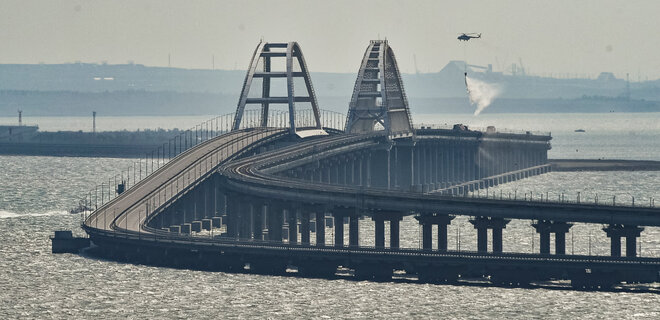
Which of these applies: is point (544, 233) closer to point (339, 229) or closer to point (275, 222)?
point (339, 229)

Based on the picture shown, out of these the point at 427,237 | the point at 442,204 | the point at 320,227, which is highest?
the point at 442,204

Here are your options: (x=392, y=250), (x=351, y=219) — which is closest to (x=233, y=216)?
→ (x=351, y=219)

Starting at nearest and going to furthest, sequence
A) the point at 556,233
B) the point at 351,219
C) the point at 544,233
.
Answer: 1. the point at 556,233
2. the point at 544,233
3. the point at 351,219

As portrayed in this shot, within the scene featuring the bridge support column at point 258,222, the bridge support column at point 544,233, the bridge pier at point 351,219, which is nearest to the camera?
the bridge support column at point 544,233

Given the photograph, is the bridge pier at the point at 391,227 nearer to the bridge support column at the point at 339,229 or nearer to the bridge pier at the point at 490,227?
the bridge support column at the point at 339,229

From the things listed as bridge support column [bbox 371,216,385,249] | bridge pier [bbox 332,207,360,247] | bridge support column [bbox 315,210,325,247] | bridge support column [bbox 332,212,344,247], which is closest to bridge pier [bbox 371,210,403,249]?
bridge support column [bbox 371,216,385,249]

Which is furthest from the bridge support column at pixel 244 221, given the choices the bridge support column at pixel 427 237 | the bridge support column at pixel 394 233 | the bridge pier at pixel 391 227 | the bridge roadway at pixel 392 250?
the bridge support column at pixel 427 237
